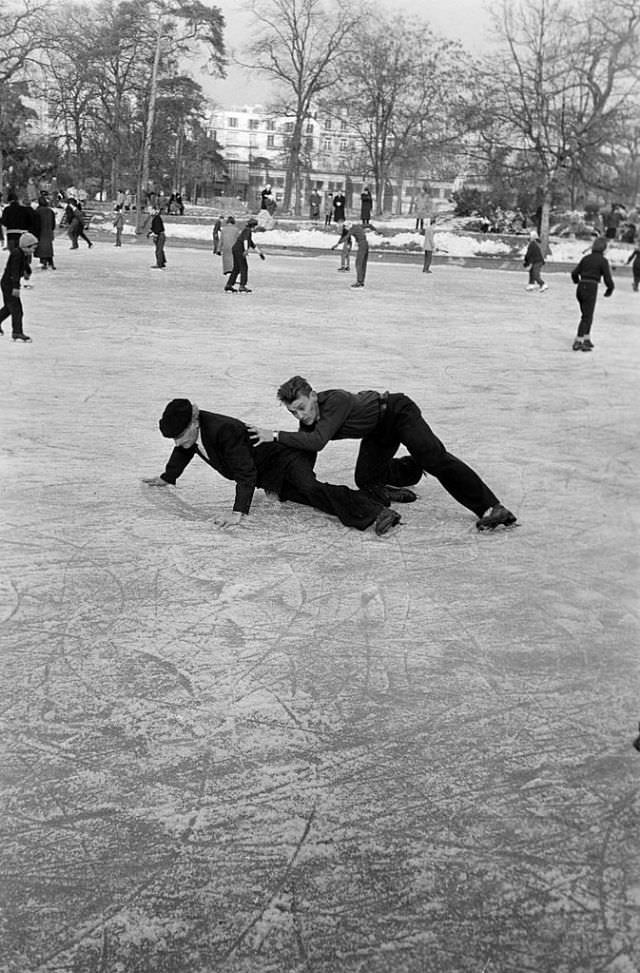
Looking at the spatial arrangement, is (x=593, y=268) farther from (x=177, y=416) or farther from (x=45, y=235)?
(x=45, y=235)

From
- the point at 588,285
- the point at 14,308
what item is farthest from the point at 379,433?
the point at 588,285

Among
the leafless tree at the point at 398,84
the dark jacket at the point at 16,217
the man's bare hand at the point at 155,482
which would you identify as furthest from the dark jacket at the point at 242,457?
the leafless tree at the point at 398,84

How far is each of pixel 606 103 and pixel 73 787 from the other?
30358 mm

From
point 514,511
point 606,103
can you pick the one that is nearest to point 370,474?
point 514,511

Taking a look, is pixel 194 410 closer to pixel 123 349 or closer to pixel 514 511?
pixel 514 511

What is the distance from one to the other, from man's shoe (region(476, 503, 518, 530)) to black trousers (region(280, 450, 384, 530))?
489mm

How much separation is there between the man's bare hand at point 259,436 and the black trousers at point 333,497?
0.25 m

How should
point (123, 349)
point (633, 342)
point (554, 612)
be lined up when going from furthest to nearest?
point (633, 342) < point (123, 349) < point (554, 612)

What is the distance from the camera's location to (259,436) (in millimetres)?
4508

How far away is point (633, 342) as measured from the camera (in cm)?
1263

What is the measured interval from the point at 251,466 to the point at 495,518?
46.8 inches

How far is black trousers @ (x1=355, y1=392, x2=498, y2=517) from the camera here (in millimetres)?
4645

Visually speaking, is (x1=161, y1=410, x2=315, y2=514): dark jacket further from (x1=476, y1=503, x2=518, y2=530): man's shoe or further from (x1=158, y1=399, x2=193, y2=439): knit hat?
(x1=476, y1=503, x2=518, y2=530): man's shoe

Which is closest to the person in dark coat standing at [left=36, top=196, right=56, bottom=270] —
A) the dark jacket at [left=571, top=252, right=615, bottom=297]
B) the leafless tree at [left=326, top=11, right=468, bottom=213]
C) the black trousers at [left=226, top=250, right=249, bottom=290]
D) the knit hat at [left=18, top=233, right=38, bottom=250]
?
the black trousers at [left=226, top=250, right=249, bottom=290]
